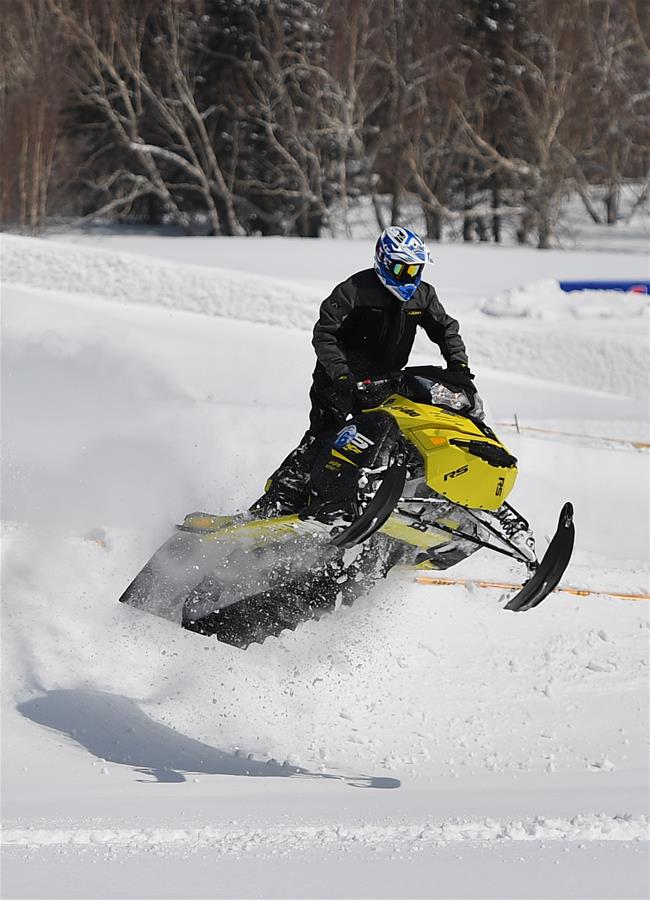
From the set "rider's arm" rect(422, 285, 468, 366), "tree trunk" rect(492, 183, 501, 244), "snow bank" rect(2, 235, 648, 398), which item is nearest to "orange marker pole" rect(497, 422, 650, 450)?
"snow bank" rect(2, 235, 648, 398)

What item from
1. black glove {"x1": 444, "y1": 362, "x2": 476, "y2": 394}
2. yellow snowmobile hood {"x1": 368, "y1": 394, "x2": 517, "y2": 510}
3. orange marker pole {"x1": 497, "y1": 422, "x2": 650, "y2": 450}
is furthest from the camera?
orange marker pole {"x1": 497, "y1": 422, "x2": 650, "y2": 450}

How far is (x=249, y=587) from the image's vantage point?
6.36 metres

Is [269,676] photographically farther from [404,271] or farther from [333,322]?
[404,271]

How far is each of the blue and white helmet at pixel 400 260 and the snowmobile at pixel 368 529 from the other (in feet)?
1.42

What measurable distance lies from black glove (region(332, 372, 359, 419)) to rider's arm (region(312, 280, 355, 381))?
10cm

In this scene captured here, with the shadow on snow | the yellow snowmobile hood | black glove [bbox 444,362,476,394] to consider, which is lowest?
the shadow on snow

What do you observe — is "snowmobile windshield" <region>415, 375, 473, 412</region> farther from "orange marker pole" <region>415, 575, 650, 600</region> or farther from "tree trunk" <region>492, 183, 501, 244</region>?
"tree trunk" <region>492, 183, 501, 244</region>

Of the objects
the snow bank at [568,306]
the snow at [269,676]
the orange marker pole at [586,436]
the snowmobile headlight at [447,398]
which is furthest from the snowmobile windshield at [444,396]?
the snow bank at [568,306]

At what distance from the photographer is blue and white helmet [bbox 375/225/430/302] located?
235 inches

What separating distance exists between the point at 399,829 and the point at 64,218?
96.8 ft

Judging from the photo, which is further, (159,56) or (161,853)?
(159,56)

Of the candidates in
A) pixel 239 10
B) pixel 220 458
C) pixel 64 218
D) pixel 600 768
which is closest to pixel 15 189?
pixel 64 218

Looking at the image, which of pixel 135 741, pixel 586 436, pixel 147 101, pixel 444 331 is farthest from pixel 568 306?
pixel 147 101

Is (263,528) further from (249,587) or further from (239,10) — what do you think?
(239,10)
